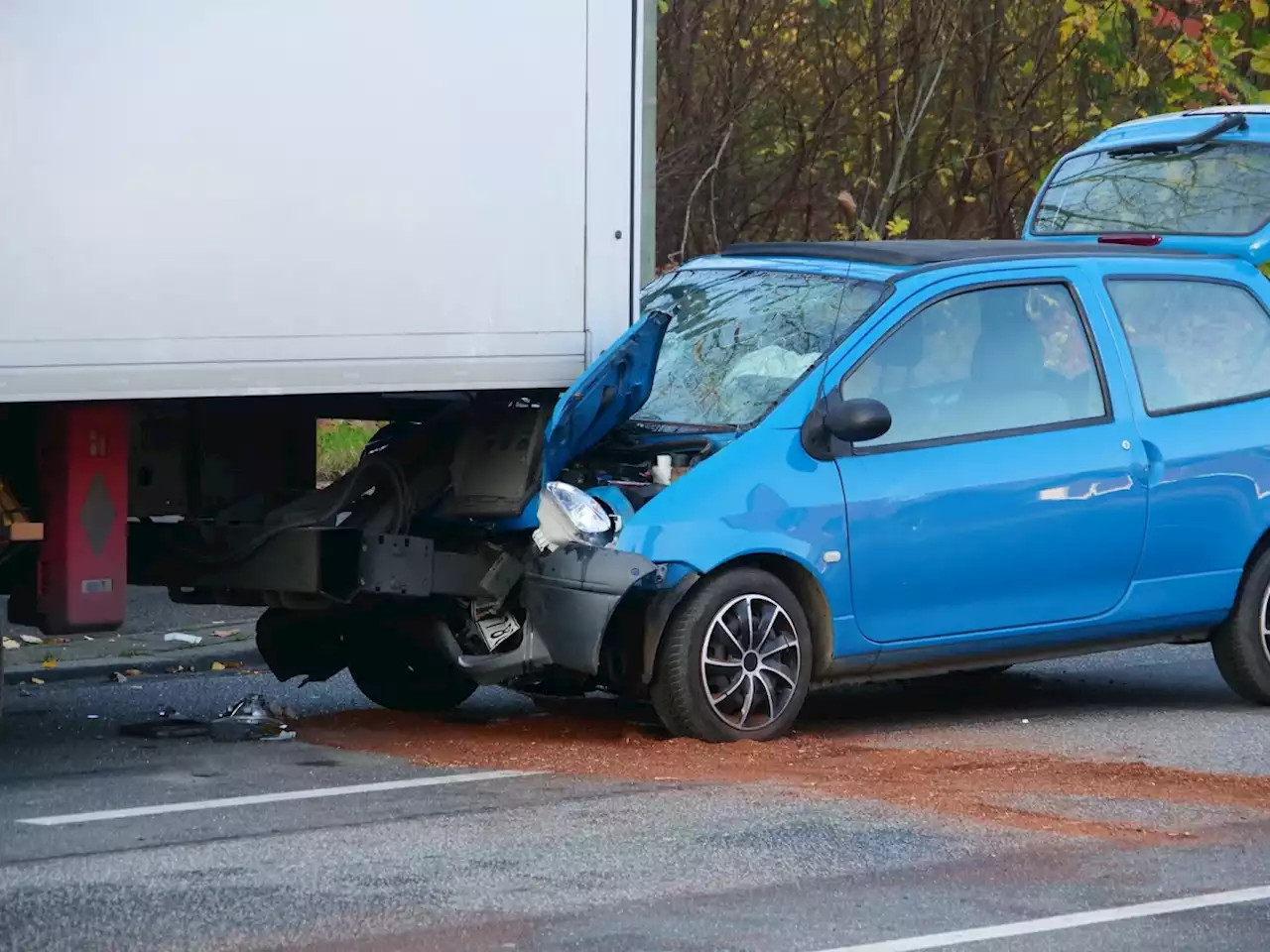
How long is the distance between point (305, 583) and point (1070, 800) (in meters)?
2.73

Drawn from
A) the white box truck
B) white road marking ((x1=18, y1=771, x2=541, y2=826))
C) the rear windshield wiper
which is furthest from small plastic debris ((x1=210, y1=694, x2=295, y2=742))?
the rear windshield wiper

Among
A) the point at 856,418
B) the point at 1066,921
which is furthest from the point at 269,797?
the point at 1066,921

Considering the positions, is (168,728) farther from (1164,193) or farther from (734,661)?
(1164,193)

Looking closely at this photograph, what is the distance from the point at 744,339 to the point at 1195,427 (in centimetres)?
182

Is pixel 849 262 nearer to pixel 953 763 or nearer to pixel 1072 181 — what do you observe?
pixel 953 763

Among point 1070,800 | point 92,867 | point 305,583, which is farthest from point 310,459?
point 1070,800

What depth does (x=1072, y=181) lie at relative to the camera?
10.8 m

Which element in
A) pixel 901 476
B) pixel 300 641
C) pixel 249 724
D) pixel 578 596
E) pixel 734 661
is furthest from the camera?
pixel 300 641

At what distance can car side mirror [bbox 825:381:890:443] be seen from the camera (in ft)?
25.8

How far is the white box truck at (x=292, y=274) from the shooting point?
693 cm

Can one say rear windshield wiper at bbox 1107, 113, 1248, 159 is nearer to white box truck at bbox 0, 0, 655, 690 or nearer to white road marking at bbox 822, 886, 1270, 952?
white box truck at bbox 0, 0, 655, 690

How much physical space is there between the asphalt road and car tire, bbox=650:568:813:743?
0.47 m

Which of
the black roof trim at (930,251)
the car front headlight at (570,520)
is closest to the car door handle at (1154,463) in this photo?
the black roof trim at (930,251)

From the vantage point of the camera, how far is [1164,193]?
10258mm
